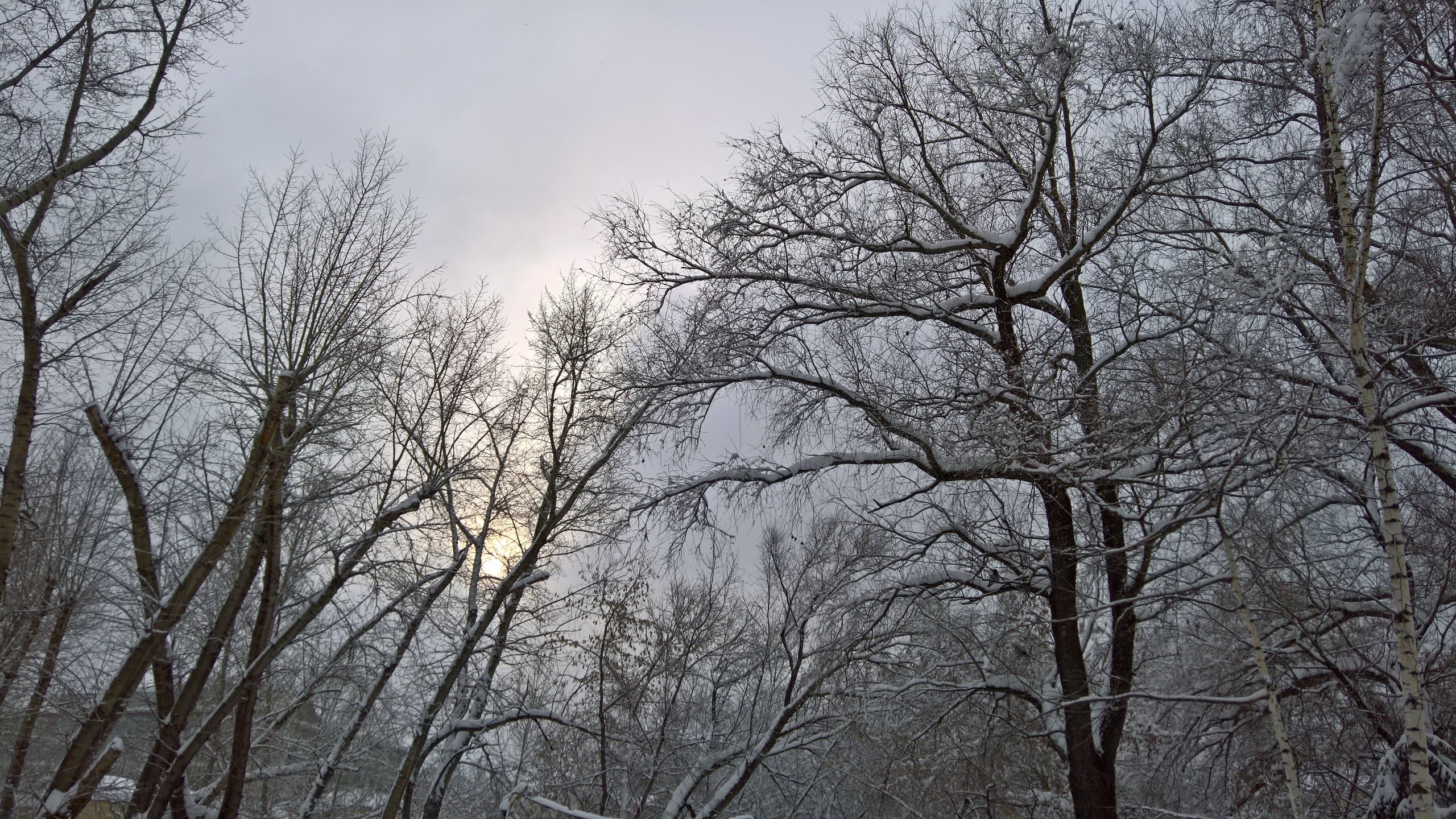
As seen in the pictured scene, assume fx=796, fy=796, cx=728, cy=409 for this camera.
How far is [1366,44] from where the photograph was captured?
15.8 feet

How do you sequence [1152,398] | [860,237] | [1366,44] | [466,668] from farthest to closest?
1. [466,668]
2. [860,237]
3. [1152,398]
4. [1366,44]

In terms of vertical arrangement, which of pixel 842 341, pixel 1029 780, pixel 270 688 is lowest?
pixel 1029 780

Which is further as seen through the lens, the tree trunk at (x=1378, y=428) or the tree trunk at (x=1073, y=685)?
the tree trunk at (x=1073, y=685)

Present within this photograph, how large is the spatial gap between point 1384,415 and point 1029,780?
14.2 meters

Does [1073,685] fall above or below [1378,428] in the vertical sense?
below

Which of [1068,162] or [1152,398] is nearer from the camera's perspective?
[1152,398]

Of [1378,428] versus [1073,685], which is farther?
[1073,685]

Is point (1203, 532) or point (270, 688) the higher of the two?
point (1203, 532)

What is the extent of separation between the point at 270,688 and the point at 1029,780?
49.5ft

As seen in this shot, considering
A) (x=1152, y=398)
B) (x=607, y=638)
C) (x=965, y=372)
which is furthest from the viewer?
(x=607, y=638)

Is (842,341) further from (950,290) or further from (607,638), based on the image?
(607,638)

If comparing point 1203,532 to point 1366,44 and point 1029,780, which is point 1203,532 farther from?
point 1029,780

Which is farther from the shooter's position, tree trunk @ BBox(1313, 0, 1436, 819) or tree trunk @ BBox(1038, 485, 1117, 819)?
tree trunk @ BBox(1038, 485, 1117, 819)

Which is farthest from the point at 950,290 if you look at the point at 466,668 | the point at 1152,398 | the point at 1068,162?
the point at 466,668
